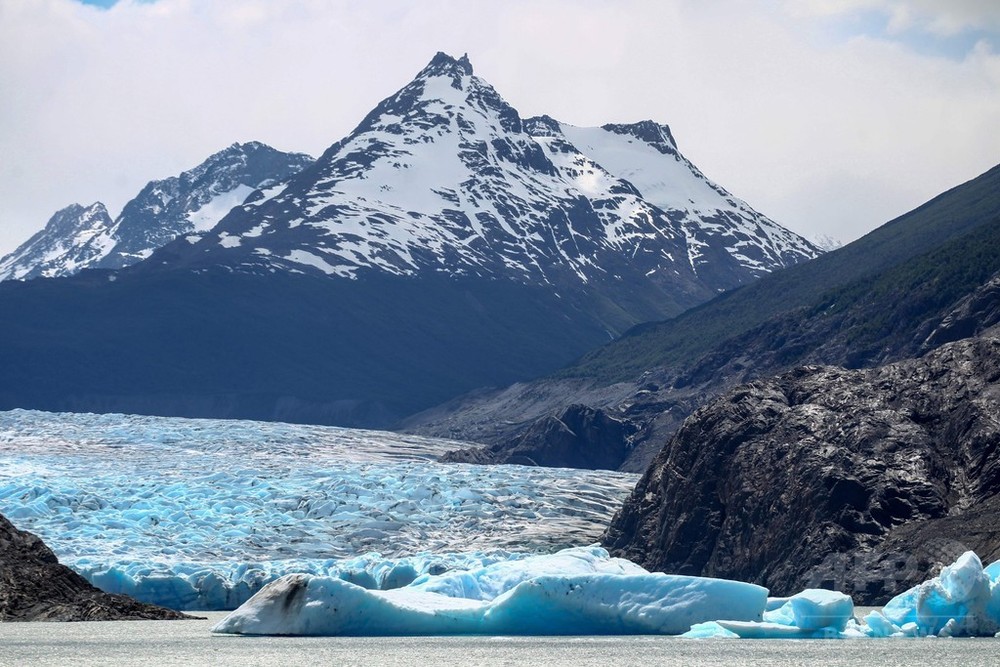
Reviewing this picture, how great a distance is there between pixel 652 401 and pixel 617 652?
5693 inches

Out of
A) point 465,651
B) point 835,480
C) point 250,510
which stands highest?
point 250,510

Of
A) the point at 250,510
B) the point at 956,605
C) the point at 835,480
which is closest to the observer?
the point at 956,605

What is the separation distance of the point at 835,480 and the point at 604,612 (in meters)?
26.8

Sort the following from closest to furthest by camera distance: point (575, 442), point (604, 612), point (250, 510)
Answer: point (604, 612) < point (250, 510) < point (575, 442)

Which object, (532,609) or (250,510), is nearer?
(532,609)

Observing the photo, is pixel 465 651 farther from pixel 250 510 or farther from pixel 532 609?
pixel 250 510

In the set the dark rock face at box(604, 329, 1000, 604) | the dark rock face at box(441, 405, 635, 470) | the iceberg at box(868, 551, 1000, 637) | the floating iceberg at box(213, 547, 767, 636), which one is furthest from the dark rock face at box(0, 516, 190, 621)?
the dark rock face at box(441, 405, 635, 470)

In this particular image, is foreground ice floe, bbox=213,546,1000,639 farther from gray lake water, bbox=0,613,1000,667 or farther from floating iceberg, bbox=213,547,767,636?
gray lake water, bbox=0,613,1000,667

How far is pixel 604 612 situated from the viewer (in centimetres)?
3309

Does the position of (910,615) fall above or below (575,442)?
below

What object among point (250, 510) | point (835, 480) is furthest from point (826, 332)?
point (835, 480)

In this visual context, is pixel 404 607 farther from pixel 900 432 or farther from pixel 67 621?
pixel 900 432

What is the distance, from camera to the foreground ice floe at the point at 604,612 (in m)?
31.9

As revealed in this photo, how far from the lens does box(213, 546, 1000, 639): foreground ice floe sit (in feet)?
105
